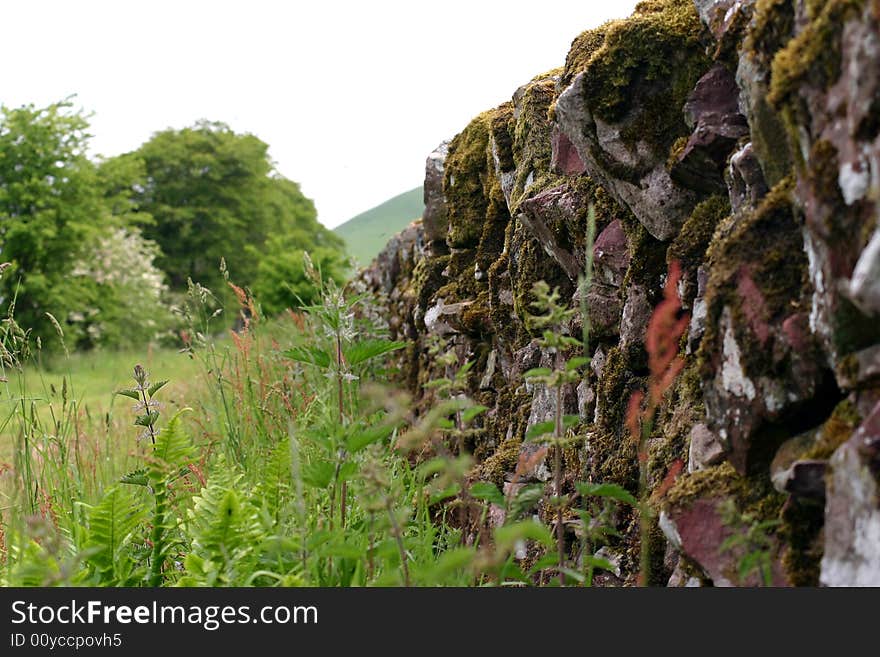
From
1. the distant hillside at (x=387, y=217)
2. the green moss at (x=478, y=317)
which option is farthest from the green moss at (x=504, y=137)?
the distant hillside at (x=387, y=217)

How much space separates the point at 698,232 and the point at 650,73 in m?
0.71

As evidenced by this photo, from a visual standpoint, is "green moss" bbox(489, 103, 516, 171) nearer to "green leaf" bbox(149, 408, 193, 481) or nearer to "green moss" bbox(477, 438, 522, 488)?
"green moss" bbox(477, 438, 522, 488)

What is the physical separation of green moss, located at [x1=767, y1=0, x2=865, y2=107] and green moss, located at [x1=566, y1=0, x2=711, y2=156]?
1.02 metres

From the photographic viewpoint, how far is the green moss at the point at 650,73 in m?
2.88

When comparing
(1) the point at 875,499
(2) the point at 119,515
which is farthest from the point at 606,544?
(2) the point at 119,515

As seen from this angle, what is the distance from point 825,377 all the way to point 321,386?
14.2 ft

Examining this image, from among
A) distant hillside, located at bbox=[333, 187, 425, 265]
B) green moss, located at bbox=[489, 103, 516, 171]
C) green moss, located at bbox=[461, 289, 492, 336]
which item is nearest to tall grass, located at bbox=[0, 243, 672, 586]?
green moss, located at bbox=[461, 289, 492, 336]

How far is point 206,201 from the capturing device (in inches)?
1586

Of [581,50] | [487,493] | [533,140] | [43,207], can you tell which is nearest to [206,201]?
[43,207]

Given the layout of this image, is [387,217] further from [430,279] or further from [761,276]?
[761,276]

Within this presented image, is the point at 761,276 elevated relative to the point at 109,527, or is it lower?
elevated

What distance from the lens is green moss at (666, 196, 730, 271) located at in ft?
8.61

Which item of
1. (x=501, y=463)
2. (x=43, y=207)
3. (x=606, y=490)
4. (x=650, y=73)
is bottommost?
(x=501, y=463)
